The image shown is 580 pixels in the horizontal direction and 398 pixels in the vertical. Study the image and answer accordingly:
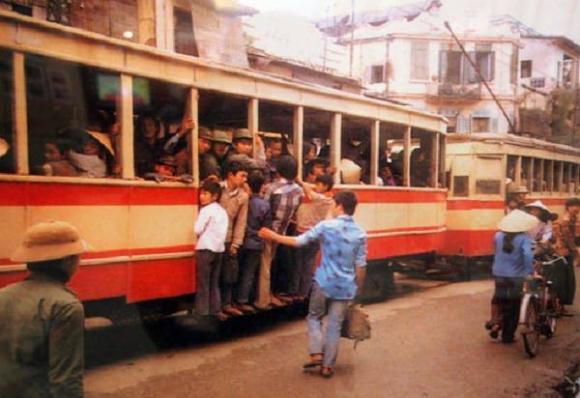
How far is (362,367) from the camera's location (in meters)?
4.46

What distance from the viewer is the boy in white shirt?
184 inches

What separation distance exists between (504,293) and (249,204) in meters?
2.49

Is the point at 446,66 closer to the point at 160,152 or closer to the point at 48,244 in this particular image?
the point at 160,152

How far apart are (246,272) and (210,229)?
0.74 metres

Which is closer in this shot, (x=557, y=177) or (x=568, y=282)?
(x=568, y=282)

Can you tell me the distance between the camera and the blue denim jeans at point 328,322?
13.4ft

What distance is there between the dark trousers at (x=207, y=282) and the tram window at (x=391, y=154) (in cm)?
294

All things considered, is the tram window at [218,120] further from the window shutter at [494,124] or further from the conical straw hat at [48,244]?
the window shutter at [494,124]

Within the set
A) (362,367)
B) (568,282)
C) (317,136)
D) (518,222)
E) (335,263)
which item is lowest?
(362,367)

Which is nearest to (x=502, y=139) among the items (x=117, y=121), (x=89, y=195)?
(x=117, y=121)

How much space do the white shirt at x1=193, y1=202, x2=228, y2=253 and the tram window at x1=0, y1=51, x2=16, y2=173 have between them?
1.54 metres

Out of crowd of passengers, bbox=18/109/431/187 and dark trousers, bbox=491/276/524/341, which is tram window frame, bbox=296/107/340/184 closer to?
crowd of passengers, bbox=18/109/431/187

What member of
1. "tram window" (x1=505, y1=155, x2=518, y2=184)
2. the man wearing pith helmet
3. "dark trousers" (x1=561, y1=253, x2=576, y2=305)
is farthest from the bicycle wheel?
"tram window" (x1=505, y1=155, x2=518, y2=184)

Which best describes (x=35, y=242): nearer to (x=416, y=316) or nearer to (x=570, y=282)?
(x=416, y=316)
